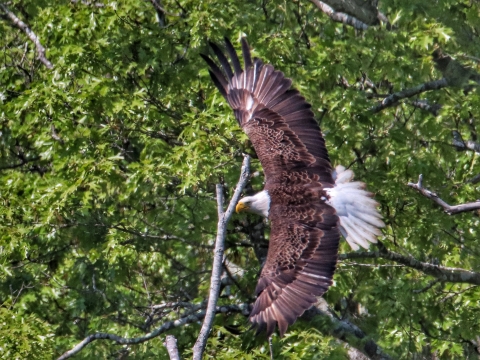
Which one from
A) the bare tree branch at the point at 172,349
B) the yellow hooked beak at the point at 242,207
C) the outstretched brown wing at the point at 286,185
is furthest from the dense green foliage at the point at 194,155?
the bare tree branch at the point at 172,349

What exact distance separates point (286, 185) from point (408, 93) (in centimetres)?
226

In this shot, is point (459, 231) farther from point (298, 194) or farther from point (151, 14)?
point (151, 14)

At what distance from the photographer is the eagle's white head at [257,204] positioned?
8.27m

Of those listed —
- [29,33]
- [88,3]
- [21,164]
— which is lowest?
[21,164]

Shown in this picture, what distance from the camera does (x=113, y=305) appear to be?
33.8ft

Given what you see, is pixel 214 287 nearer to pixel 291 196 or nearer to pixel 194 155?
pixel 291 196

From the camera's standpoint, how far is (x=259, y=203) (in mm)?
8352

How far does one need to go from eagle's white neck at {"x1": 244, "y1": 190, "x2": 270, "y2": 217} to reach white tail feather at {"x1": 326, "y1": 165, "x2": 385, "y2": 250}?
0.48 metres

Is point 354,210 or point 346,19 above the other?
point 346,19

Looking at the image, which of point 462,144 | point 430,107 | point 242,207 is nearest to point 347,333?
point 242,207

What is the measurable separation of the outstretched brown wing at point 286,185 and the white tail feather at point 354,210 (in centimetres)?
16

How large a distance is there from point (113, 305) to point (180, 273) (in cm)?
109

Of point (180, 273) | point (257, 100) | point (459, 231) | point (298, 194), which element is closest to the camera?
point (298, 194)

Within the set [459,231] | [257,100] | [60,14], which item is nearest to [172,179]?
[257,100]
